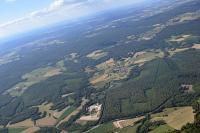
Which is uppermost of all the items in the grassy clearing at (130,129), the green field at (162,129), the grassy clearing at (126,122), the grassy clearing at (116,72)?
the green field at (162,129)

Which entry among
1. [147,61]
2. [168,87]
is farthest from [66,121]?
[147,61]

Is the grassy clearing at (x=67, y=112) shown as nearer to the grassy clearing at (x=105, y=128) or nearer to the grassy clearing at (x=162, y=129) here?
the grassy clearing at (x=105, y=128)

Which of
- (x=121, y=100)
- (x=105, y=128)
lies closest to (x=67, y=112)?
(x=121, y=100)

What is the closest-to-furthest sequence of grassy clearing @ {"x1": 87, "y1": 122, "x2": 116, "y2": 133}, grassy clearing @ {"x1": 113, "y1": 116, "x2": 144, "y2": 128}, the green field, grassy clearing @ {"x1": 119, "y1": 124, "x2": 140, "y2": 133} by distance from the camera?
the green field
grassy clearing @ {"x1": 119, "y1": 124, "x2": 140, "y2": 133}
grassy clearing @ {"x1": 113, "y1": 116, "x2": 144, "y2": 128}
grassy clearing @ {"x1": 87, "y1": 122, "x2": 116, "y2": 133}

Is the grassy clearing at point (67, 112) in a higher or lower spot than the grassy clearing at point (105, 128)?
lower

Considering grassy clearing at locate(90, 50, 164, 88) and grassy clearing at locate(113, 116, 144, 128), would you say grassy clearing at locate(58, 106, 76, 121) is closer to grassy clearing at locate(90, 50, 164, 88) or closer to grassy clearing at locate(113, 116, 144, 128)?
grassy clearing at locate(113, 116, 144, 128)

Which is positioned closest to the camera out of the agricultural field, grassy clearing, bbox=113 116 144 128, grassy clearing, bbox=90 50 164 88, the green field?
the green field

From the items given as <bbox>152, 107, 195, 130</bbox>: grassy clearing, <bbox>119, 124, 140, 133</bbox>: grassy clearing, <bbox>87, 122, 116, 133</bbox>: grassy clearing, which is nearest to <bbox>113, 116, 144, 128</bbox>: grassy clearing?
<bbox>87, 122, 116, 133</bbox>: grassy clearing

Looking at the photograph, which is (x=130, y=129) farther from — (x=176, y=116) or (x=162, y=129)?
(x=176, y=116)

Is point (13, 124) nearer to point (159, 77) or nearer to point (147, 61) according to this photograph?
point (159, 77)

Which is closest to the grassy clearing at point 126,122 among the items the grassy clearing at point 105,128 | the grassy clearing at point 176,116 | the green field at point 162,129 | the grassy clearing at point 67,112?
the grassy clearing at point 105,128

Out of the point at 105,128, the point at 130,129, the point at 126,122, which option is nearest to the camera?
the point at 130,129
